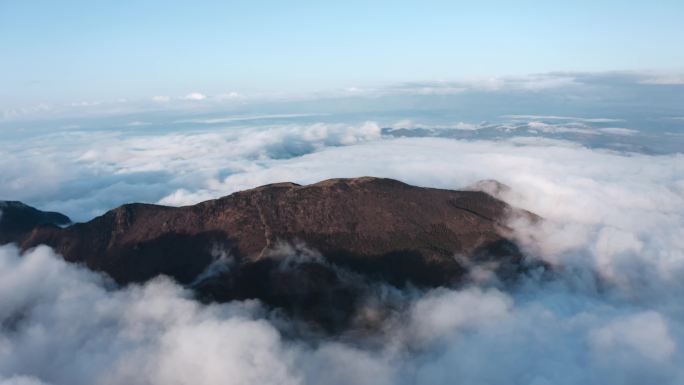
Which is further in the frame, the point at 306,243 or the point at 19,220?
the point at 19,220

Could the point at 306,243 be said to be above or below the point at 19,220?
above

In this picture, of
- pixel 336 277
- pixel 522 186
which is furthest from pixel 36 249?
pixel 522 186

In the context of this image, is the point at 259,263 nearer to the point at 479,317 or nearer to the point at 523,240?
the point at 479,317

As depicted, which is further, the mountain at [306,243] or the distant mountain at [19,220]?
the distant mountain at [19,220]

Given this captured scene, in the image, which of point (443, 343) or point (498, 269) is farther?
point (498, 269)

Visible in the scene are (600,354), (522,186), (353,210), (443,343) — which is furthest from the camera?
(522,186)

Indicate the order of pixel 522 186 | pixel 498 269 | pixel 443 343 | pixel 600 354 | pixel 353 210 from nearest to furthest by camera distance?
pixel 600 354 → pixel 443 343 → pixel 498 269 → pixel 353 210 → pixel 522 186

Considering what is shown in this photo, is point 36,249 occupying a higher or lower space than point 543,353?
higher

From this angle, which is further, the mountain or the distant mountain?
the distant mountain
